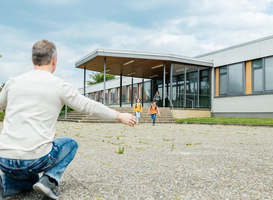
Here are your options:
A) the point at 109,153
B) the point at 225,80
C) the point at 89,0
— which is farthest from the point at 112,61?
the point at 109,153

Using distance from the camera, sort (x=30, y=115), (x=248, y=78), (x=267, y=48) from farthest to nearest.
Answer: (x=248, y=78) → (x=267, y=48) → (x=30, y=115)

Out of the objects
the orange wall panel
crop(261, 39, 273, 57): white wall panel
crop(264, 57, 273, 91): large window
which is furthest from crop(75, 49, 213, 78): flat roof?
crop(264, 57, 273, 91): large window

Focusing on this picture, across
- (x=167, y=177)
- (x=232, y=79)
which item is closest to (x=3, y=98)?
(x=167, y=177)

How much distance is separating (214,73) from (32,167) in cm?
2057

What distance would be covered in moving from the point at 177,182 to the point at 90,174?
1075mm

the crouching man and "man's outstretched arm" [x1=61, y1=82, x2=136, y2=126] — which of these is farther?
"man's outstretched arm" [x1=61, y1=82, x2=136, y2=126]

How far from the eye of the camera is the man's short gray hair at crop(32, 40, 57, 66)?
6.65 ft

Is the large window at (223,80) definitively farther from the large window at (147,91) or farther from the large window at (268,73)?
the large window at (147,91)

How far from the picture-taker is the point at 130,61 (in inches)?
790

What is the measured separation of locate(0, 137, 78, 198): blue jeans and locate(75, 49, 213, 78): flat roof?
52.6ft

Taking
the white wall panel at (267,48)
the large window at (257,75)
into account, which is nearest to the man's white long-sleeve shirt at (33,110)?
the white wall panel at (267,48)

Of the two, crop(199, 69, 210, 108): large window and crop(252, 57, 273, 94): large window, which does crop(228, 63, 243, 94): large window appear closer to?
crop(252, 57, 273, 94): large window

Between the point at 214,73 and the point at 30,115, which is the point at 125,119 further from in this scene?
the point at 214,73

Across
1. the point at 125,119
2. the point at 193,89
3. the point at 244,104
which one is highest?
the point at 193,89
